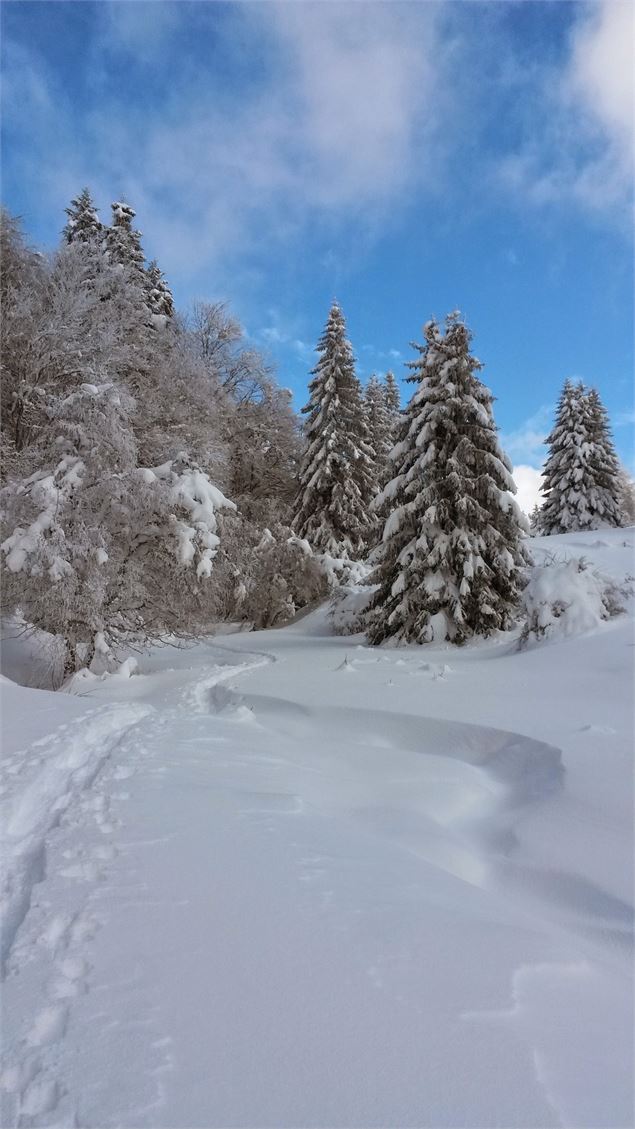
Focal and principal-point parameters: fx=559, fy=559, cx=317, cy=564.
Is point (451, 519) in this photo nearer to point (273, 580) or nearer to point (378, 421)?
point (273, 580)

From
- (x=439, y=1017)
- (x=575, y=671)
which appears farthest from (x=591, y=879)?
(x=575, y=671)

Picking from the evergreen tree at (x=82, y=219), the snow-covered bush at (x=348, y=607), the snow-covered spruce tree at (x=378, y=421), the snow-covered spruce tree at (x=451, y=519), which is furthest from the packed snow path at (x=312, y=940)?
the snow-covered spruce tree at (x=378, y=421)

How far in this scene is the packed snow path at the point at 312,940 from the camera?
132 cm

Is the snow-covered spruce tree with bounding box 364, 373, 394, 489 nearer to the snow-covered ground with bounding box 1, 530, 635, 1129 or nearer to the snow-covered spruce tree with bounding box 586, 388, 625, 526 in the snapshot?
the snow-covered spruce tree with bounding box 586, 388, 625, 526

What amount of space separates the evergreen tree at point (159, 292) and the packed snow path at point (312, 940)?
19048 mm

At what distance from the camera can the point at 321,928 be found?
2016mm

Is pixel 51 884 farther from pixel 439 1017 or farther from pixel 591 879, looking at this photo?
pixel 591 879

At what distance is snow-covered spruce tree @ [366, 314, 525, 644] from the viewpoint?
12.0 metres

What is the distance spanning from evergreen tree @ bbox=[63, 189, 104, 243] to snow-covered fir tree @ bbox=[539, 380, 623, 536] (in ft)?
75.7

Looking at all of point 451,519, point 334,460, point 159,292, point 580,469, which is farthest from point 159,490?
point 580,469

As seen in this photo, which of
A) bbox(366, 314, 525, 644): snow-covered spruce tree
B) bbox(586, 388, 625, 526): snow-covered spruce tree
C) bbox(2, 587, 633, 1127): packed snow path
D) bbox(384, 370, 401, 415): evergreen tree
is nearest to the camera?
bbox(2, 587, 633, 1127): packed snow path

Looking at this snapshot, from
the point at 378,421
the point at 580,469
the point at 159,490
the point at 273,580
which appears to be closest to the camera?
the point at 159,490

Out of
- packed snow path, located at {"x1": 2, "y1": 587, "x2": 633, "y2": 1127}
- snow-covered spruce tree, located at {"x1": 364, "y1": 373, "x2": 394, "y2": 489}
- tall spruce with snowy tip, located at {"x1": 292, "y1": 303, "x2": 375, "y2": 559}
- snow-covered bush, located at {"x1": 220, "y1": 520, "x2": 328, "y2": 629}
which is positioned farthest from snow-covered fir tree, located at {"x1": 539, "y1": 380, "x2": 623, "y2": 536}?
packed snow path, located at {"x1": 2, "y1": 587, "x2": 633, "y2": 1127}

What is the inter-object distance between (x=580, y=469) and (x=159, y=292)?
21189 mm
